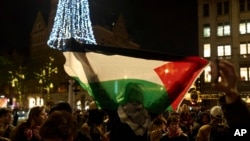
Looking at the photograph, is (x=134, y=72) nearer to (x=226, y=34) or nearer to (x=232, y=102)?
(x=232, y=102)

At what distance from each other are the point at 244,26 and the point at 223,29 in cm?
290

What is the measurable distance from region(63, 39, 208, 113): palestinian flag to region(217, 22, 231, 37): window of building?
171 ft

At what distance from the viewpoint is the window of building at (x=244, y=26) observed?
54.3 metres

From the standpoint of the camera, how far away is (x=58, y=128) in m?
3.26

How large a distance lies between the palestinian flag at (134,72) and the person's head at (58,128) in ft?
5.63

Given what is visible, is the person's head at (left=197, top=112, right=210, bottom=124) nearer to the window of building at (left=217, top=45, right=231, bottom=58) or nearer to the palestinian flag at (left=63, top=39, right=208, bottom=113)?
the palestinian flag at (left=63, top=39, right=208, bottom=113)

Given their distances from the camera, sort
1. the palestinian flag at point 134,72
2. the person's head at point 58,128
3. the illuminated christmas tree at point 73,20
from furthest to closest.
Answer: the illuminated christmas tree at point 73,20 → the palestinian flag at point 134,72 → the person's head at point 58,128

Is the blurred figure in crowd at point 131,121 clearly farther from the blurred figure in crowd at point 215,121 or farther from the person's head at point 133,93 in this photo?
the blurred figure in crowd at point 215,121

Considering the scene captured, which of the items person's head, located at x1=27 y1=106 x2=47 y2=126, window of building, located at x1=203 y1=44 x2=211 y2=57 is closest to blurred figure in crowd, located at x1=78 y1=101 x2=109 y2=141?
person's head, located at x1=27 y1=106 x2=47 y2=126

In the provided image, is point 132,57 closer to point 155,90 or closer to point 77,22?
point 155,90

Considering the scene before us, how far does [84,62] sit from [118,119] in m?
1.27

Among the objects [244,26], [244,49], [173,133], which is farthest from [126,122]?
[244,26]

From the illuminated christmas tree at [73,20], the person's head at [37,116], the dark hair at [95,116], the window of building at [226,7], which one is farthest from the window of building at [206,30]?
the person's head at [37,116]

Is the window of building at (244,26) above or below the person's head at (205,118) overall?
above
